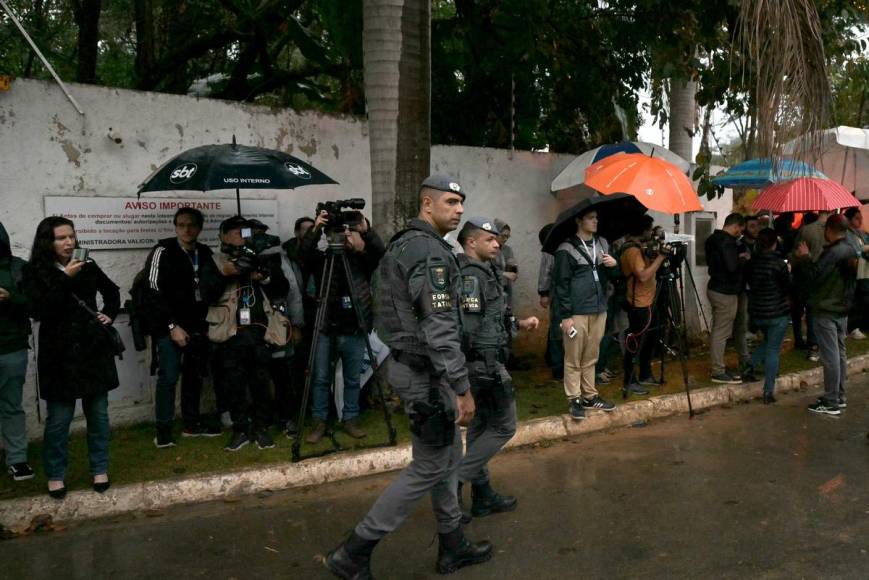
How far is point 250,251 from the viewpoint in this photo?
19.1ft

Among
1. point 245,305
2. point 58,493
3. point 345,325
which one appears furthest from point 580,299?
point 58,493

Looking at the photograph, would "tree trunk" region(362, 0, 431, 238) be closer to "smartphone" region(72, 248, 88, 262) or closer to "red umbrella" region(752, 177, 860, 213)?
"smartphone" region(72, 248, 88, 262)

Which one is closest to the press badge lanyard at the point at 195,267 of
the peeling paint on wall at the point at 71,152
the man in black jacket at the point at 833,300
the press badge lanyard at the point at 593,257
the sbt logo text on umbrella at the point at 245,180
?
the sbt logo text on umbrella at the point at 245,180

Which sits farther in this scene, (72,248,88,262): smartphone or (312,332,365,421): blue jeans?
(312,332,365,421): blue jeans

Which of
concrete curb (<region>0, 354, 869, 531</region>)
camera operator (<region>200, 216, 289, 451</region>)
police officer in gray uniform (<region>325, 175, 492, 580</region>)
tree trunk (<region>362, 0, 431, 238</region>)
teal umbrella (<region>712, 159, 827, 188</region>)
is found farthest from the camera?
teal umbrella (<region>712, 159, 827, 188</region>)

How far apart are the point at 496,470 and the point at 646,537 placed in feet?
5.24

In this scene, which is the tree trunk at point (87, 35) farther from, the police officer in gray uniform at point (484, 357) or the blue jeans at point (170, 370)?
the police officer in gray uniform at point (484, 357)

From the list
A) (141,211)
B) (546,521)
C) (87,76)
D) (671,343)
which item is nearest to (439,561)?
(546,521)

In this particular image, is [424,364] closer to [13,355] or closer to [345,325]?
[345,325]

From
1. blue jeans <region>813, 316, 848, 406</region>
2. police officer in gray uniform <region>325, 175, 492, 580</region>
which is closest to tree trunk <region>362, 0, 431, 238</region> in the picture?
police officer in gray uniform <region>325, 175, 492, 580</region>

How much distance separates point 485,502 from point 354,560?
4.14ft

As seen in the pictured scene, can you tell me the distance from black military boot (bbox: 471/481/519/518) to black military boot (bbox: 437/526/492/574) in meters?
0.74

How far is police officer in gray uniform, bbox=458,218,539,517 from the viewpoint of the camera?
4484 millimetres

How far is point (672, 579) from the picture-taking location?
3873 millimetres
